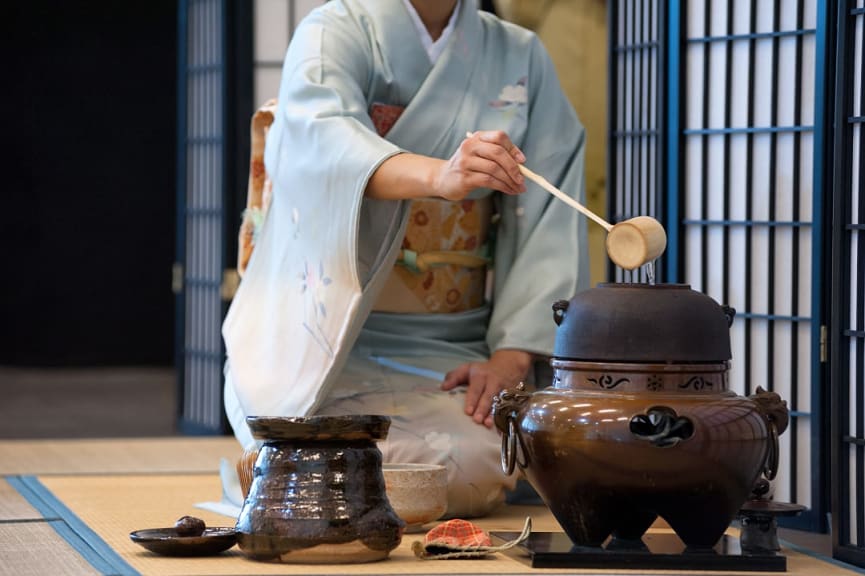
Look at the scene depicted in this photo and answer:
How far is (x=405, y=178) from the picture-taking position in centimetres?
333

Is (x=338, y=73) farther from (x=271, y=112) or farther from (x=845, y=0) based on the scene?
(x=845, y=0)

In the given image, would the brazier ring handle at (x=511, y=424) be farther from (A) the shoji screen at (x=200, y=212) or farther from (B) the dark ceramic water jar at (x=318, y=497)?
(A) the shoji screen at (x=200, y=212)

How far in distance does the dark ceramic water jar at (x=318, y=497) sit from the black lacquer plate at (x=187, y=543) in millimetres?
61

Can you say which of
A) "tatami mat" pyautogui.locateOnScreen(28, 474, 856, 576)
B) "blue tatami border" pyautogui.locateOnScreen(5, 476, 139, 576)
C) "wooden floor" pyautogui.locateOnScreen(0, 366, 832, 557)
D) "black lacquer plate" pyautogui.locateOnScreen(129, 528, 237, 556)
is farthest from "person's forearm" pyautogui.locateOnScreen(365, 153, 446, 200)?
"wooden floor" pyautogui.locateOnScreen(0, 366, 832, 557)

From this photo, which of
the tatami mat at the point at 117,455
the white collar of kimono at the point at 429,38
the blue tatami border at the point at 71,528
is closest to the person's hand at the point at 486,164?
the white collar of kimono at the point at 429,38

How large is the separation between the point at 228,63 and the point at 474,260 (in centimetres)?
276

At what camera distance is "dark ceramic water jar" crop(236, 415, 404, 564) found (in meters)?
Result: 2.80

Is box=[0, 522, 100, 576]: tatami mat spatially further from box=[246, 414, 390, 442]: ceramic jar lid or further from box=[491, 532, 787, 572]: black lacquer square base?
box=[491, 532, 787, 572]: black lacquer square base

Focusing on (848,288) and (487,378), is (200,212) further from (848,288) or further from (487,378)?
(848,288)

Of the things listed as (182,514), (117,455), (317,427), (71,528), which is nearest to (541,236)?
(182,514)

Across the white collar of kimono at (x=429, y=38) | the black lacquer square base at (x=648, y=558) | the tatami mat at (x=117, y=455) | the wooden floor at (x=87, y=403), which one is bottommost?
the wooden floor at (x=87, y=403)

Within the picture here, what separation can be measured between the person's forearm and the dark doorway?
7547 millimetres

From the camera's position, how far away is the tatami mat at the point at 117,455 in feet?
15.6

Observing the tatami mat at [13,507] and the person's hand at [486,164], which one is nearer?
the person's hand at [486,164]
